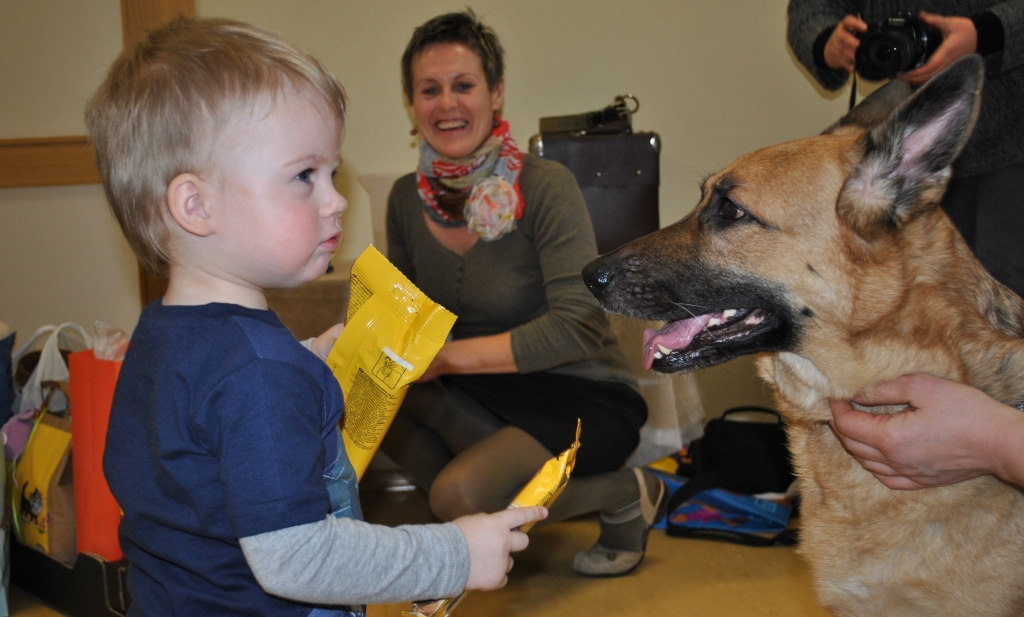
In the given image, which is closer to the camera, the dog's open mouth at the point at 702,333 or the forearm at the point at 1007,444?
the forearm at the point at 1007,444

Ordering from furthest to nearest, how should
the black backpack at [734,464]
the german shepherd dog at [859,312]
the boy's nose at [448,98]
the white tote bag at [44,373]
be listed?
the black backpack at [734,464]
the white tote bag at [44,373]
the boy's nose at [448,98]
the german shepherd dog at [859,312]

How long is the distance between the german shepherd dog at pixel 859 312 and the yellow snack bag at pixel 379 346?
0.50 metres

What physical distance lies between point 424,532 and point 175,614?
30 cm

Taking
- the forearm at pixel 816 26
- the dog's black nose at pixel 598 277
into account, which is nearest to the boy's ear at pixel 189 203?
the dog's black nose at pixel 598 277

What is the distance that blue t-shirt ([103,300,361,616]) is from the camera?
0.72 metres

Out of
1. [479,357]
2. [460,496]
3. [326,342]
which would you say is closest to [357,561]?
[326,342]

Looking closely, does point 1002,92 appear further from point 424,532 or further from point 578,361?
point 424,532

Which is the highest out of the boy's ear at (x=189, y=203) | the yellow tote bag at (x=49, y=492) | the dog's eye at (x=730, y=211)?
the boy's ear at (x=189, y=203)

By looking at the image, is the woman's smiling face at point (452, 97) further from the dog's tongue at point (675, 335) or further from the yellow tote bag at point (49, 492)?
the yellow tote bag at point (49, 492)

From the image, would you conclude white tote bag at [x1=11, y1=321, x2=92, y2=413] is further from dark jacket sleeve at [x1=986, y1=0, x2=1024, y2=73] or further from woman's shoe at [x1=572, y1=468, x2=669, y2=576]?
dark jacket sleeve at [x1=986, y1=0, x2=1024, y2=73]

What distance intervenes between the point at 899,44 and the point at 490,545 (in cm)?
126

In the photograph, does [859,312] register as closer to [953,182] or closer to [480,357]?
[953,182]

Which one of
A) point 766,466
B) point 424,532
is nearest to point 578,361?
point 766,466

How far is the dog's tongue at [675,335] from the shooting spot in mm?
1301
